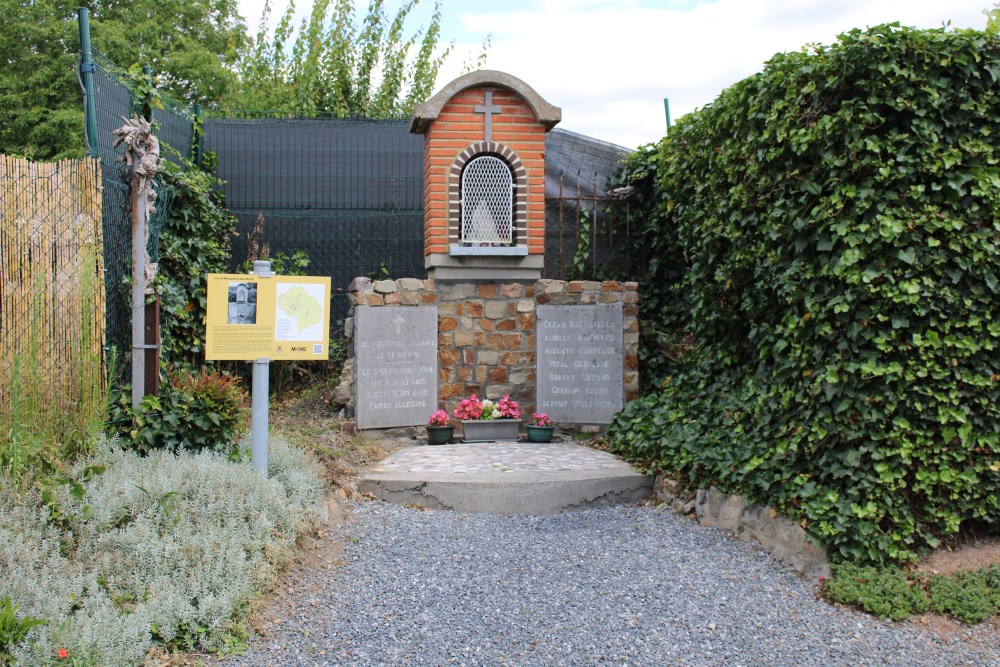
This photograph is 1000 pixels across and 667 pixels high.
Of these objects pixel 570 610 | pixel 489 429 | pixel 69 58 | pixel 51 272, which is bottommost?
pixel 570 610

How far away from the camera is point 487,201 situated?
305 inches

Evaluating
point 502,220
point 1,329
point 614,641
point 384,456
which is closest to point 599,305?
point 502,220

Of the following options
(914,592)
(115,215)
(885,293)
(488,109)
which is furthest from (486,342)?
(914,592)

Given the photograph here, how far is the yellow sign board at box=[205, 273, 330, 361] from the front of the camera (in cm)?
460

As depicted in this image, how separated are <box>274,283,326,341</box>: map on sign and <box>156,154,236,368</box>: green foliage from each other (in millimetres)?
2221

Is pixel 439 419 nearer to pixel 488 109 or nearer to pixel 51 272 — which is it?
pixel 488 109

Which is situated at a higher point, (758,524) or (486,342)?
(486,342)

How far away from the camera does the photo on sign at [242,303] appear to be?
4637 millimetres

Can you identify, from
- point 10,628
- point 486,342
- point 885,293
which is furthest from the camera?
point 486,342

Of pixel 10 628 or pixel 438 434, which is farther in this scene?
pixel 438 434

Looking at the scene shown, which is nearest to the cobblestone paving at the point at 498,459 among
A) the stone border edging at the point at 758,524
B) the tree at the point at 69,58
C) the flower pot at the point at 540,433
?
the flower pot at the point at 540,433

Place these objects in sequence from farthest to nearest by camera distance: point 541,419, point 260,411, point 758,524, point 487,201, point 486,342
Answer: point 487,201, point 486,342, point 541,419, point 260,411, point 758,524

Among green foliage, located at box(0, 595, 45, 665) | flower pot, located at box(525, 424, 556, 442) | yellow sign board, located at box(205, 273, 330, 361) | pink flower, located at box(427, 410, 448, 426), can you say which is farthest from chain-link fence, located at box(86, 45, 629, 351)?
green foliage, located at box(0, 595, 45, 665)

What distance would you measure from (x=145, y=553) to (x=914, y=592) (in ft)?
12.1
